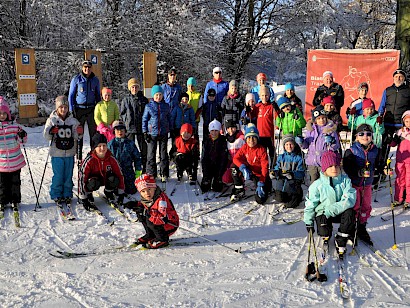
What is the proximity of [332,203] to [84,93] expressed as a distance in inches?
191

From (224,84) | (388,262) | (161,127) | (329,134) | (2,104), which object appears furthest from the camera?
(224,84)

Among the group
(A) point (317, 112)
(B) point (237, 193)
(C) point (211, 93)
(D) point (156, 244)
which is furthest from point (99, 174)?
(A) point (317, 112)

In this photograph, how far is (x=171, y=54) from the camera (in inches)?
671

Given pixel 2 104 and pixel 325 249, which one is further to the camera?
pixel 2 104

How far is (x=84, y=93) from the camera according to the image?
23.6 ft

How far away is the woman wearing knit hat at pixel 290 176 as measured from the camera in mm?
5637

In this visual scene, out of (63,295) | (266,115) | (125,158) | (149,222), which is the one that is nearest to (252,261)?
(149,222)

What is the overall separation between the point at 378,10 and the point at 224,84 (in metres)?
20.5

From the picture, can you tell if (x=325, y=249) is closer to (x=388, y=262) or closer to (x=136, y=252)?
(x=388, y=262)

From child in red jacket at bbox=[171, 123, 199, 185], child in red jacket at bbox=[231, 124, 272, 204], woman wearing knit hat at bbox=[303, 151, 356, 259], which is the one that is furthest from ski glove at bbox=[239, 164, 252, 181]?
woman wearing knit hat at bbox=[303, 151, 356, 259]

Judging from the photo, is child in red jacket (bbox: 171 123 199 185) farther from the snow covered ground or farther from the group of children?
the snow covered ground

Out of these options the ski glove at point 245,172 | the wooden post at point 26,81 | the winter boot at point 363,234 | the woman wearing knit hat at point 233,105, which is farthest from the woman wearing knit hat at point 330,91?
the wooden post at point 26,81

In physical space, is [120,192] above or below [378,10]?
below

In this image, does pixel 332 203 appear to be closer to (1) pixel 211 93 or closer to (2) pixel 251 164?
(2) pixel 251 164
